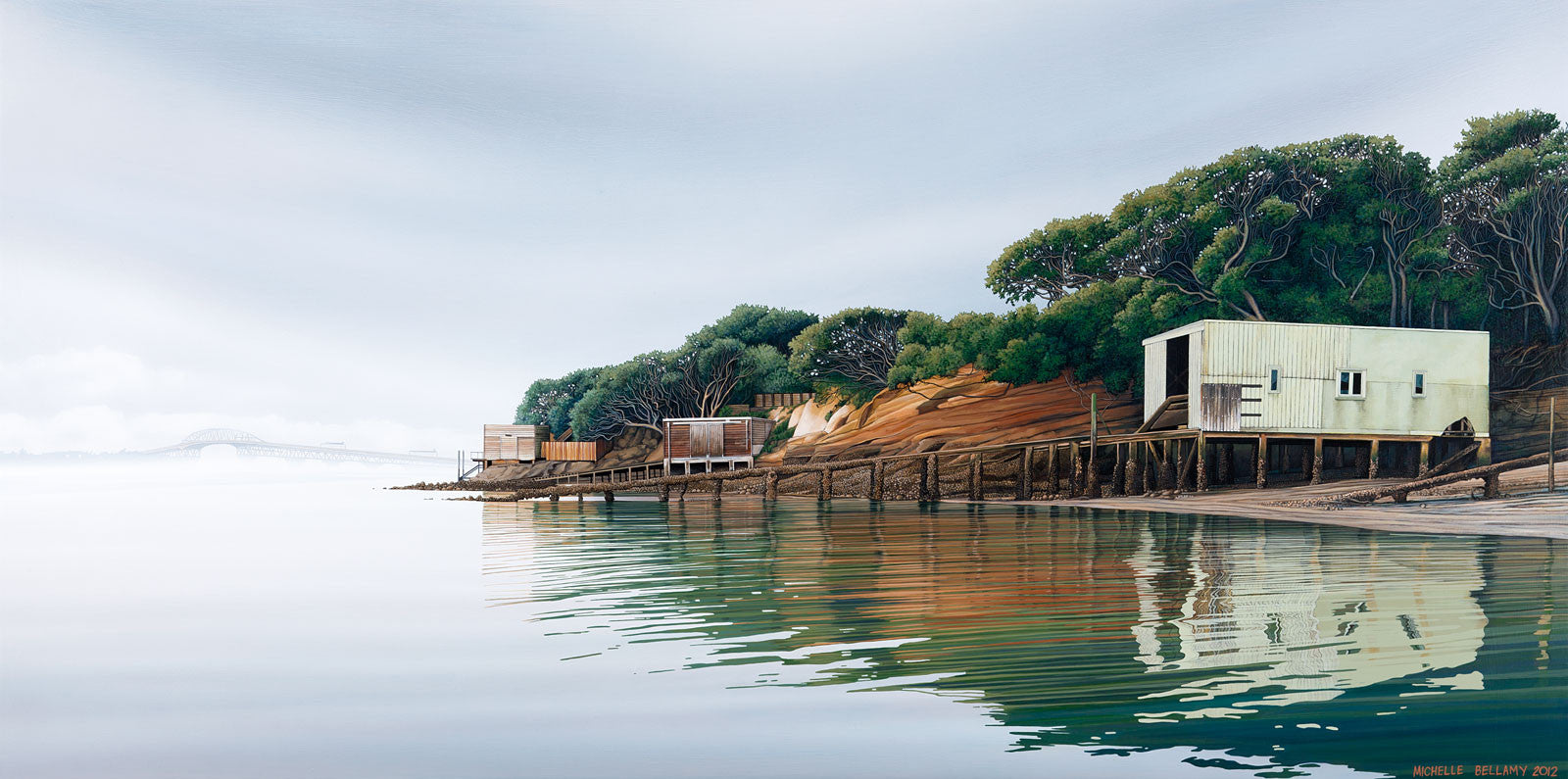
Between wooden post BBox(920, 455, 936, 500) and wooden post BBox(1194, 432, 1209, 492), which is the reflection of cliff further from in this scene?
wooden post BBox(920, 455, 936, 500)

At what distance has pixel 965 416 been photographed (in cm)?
5097

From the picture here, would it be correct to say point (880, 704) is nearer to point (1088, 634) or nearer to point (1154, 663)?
point (1154, 663)

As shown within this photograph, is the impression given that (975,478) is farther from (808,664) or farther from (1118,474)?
(808,664)

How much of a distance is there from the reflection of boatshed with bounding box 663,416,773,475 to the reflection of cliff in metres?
45.2

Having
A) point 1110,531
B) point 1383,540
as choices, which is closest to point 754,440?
point 1110,531

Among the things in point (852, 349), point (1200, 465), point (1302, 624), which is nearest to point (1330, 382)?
point (1200, 465)

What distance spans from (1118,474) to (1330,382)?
30.0ft

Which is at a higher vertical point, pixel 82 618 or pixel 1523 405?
pixel 1523 405

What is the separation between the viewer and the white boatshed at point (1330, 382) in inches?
1416

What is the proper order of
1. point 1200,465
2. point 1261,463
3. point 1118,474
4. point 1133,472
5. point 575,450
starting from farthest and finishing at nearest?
point 575,450, point 1118,474, point 1133,472, point 1200,465, point 1261,463

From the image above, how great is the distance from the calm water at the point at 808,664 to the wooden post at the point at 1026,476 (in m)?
20.7

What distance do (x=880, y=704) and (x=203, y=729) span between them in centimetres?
591

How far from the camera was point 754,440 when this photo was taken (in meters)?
65.5

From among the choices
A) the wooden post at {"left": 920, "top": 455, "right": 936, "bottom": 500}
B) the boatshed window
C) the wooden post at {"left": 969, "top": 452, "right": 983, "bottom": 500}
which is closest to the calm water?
the boatshed window
